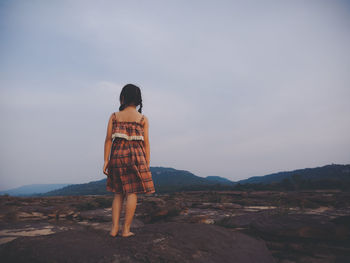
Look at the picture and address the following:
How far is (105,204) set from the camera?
7141mm

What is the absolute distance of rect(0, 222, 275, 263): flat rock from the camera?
1.61 m

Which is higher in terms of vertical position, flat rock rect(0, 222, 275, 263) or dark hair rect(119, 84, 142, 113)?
dark hair rect(119, 84, 142, 113)

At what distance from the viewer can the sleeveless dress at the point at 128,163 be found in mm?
2377

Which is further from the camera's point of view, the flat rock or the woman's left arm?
the woman's left arm

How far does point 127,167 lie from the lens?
240cm

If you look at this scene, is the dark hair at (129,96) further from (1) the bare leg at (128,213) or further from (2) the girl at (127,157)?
(1) the bare leg at (128,213)

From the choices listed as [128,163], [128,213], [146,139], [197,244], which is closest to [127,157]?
[128,163]

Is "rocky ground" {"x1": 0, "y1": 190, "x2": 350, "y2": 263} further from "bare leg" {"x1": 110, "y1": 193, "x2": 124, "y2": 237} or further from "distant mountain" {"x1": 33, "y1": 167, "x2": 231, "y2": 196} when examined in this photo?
"distant mountain" {"x1": 33, "y1": 167, "x2": 231, "y2": 196}

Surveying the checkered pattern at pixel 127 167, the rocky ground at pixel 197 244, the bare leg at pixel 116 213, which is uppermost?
the checkered pattern at pixel 127 167

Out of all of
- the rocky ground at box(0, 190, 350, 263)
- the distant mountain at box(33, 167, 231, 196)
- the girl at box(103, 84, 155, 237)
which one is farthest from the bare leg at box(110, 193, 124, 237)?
the distant mountain at box(33, 167, 231, 196)

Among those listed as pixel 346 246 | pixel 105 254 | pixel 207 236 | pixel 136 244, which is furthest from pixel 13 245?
pixel 346 246

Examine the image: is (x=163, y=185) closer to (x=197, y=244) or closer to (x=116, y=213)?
(x=116, y=213)

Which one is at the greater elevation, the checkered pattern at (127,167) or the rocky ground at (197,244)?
the checkered pattern at (127,167)

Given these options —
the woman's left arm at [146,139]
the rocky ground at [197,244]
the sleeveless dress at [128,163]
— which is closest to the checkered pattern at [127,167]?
the sleeveless dress at [128,163]
